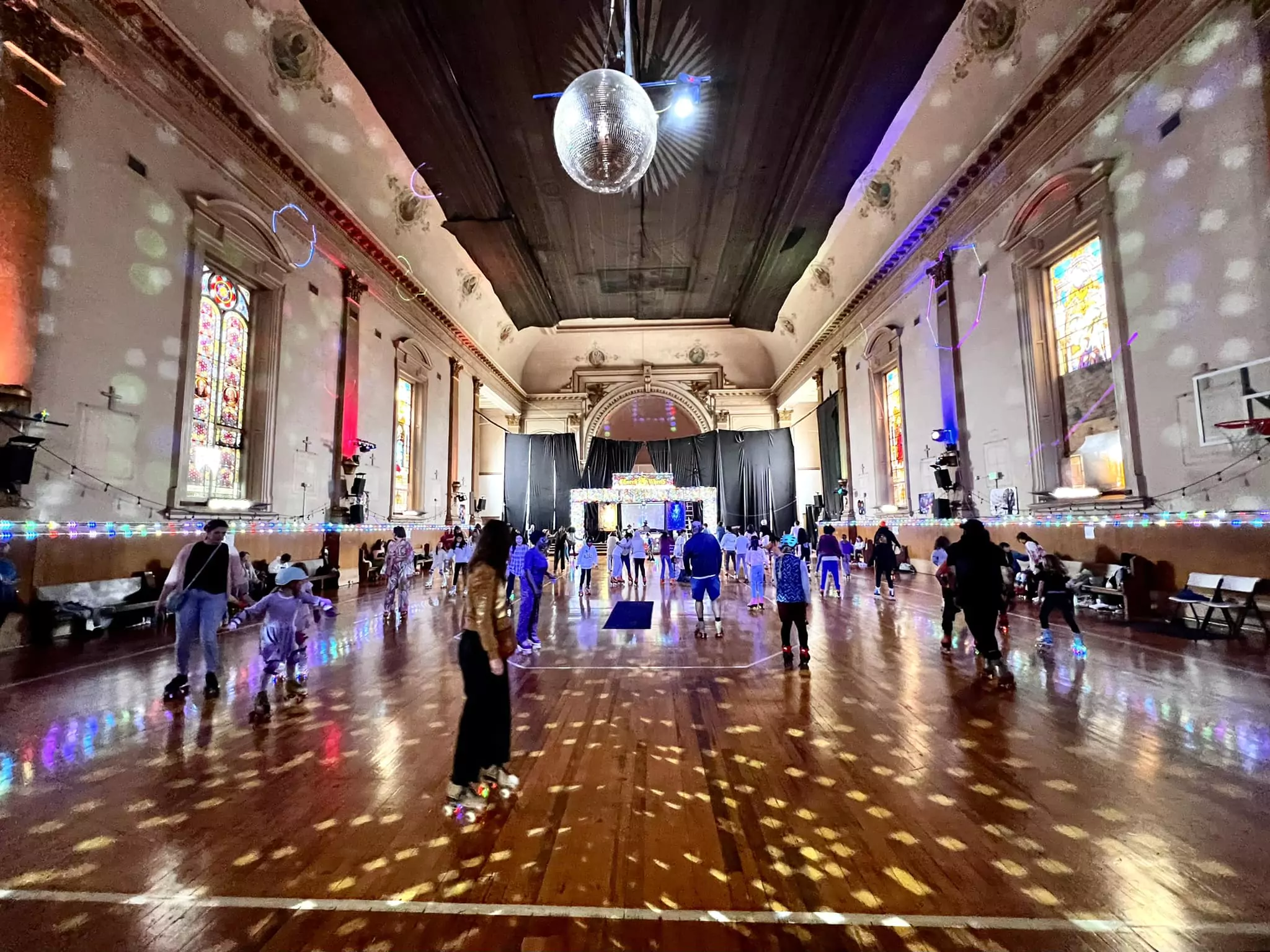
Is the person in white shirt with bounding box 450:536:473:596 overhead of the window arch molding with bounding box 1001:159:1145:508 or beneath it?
beneath

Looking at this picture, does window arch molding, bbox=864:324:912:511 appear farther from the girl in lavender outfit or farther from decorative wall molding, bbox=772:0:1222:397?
the girl in lavender outfit

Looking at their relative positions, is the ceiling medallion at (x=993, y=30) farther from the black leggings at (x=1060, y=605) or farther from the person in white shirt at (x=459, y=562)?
the person in white shirt at (x=459, y=562)

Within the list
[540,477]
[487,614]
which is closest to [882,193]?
[487,614]

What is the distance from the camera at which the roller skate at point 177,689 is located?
3.98m

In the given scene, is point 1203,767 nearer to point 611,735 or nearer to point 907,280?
point 611,735

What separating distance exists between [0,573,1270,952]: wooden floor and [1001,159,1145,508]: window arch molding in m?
3.75

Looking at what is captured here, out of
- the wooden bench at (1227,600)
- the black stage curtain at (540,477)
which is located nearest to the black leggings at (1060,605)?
the wooden bench at (1227,600)

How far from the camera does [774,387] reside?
22984mm

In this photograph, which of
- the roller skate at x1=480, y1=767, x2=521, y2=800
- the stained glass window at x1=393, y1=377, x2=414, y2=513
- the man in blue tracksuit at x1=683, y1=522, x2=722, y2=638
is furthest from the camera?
the stained glass window at x1=393, y1=377, x2=414, y2=513

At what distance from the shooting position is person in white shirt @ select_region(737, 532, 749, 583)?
10742 millimetres

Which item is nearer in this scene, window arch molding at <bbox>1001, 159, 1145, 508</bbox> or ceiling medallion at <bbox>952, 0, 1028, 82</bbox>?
window arch molding at <bbox>1001, 159, 1145, 508</bbox>

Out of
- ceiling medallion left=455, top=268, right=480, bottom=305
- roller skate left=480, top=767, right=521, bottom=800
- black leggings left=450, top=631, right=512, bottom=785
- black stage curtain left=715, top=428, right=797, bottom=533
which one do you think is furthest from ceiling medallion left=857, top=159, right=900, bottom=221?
roller skate left=480, top=767, right=521, bottom=800

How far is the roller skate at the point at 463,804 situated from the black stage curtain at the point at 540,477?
796 inches

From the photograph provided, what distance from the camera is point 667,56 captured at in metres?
8.51
